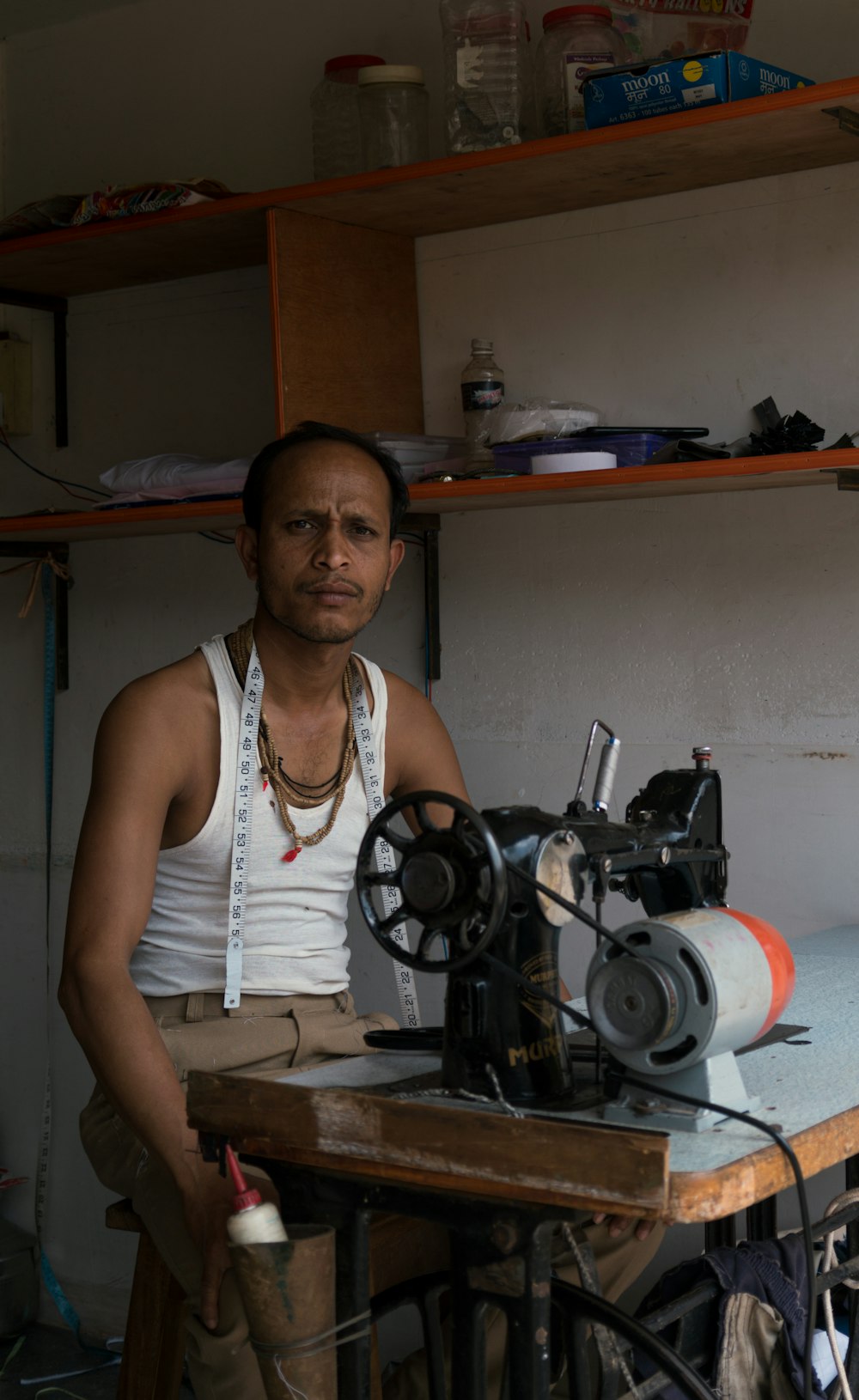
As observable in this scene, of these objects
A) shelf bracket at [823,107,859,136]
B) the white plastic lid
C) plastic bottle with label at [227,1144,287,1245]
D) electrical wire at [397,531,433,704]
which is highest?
the white plastic lid

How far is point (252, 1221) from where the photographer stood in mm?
1263

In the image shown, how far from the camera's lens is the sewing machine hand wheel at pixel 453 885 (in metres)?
1.31

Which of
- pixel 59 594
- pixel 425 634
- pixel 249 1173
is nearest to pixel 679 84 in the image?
pixel 425 634

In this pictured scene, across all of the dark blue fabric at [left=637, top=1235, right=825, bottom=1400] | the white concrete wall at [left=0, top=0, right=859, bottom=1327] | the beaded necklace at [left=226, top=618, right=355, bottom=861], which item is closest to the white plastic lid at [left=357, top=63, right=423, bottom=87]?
the white concrete wall at [left=0, top=0, right=859, bottom=1327]

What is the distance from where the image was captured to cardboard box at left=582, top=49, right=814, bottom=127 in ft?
7.00

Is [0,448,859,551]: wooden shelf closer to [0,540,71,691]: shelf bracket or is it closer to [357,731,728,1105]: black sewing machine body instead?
[0,540,71,691]: shelf bracket

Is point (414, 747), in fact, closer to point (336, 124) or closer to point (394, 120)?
point (394, 120)

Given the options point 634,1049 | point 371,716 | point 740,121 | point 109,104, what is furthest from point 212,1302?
point 109,104

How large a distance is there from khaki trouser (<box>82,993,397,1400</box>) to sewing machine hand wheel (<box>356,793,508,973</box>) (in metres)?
0.62

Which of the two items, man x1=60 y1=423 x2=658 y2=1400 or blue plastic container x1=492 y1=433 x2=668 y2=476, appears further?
blue plastic container x1=492 y1=433 x2=668 y2=476

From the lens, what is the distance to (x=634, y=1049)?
131 centimetres

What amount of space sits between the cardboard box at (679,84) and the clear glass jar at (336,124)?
637 mm

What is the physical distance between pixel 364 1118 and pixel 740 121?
158 cm

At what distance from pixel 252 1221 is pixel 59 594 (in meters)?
2.34
